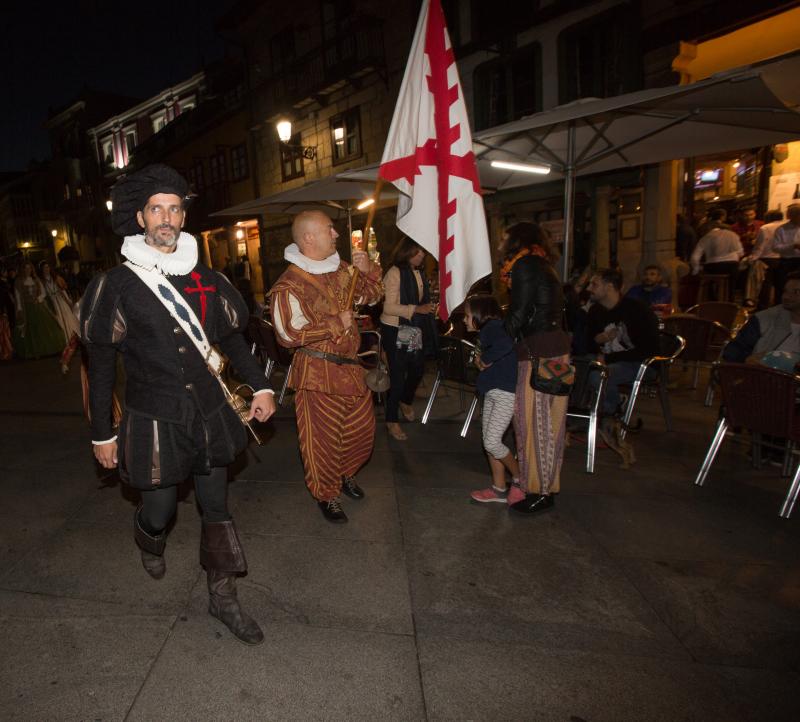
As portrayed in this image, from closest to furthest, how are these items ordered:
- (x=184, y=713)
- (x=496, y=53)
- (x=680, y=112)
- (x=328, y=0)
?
(x=184, y=713), (x=680, y=112), (x=496, y=53), (x=328, y=0)

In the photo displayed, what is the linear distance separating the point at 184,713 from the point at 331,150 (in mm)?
16915

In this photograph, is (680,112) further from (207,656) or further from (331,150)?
(331,150)

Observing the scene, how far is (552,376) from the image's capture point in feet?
10.2

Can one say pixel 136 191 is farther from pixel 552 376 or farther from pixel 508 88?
pixel 508 88

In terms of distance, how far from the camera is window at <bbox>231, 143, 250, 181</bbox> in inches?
815

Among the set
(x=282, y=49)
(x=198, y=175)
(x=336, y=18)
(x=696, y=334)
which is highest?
(x=282, y=49)

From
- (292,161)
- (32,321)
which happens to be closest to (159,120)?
(292,161)

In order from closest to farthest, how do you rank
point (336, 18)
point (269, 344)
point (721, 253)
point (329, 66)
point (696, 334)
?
1. point (696, 334)
2. point (269, 344)
3. point (721, 253)
4. point (336, 18)
5. point (329, 66)

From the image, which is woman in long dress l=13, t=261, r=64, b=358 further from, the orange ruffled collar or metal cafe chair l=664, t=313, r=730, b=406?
metal cafe chair l=664, t=313, r=730, b=406

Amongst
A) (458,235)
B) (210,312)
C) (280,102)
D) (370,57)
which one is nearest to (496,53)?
(370,57)

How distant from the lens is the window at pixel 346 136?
1563 cm

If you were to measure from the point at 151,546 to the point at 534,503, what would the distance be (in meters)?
2.29

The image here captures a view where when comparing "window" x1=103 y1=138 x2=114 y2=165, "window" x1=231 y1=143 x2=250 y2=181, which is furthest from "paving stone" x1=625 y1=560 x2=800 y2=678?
"window" x1=103 y1=138 x2=114 y2=165

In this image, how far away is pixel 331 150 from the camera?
16688 millimetres
